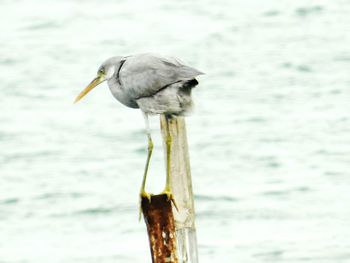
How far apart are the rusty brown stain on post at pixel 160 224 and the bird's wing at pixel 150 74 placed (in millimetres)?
722

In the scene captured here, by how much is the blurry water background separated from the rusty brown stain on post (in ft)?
17.2

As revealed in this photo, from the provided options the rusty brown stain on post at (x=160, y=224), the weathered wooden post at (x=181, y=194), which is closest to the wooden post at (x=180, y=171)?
the weathered wooden post at (x=181, y=194)

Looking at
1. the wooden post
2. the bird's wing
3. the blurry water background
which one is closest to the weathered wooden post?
the wooden post

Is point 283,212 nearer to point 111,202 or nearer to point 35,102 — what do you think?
point 111,202

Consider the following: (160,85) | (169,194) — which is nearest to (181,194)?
(169,194)

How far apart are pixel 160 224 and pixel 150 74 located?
3.10 feet

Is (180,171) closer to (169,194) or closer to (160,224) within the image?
(169,194)

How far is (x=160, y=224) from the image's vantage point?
271 inches

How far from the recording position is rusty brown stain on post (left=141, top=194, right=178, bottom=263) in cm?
689

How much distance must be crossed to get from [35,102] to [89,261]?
647 cm

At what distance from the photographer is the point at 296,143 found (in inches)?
629

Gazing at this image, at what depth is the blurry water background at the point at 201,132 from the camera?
12961 mm

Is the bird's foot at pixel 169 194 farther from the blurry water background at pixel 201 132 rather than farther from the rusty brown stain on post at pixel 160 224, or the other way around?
the blurry water background at pixel 201 132

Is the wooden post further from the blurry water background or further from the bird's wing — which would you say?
the blurry water background
